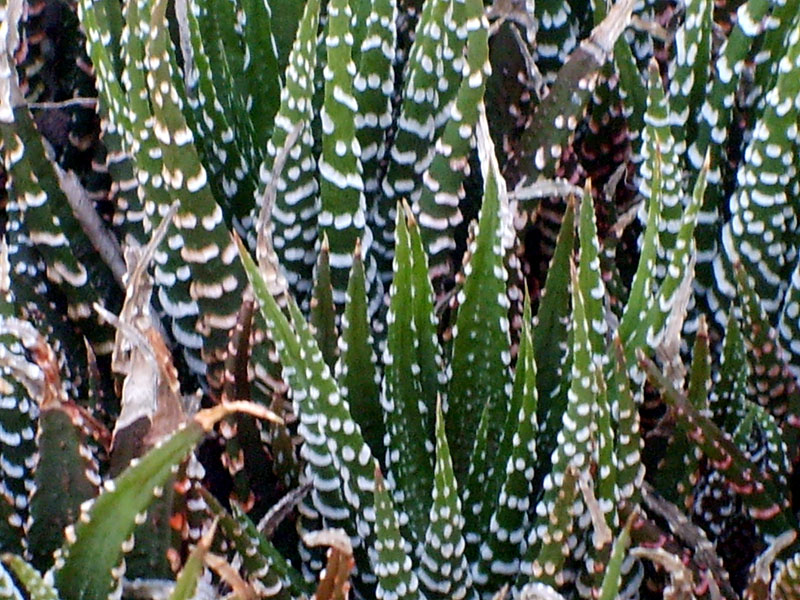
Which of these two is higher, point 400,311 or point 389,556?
point 400,311

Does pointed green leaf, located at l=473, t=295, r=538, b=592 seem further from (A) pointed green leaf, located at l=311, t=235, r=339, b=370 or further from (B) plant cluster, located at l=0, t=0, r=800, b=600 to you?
Answer: (A) pointed green leaf, located at l=311, t=235, r=339, b=370

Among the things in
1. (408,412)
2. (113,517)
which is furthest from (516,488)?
→ (113,517)

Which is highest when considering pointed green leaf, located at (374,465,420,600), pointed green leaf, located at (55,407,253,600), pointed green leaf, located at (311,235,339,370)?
pointed green leaf, located at (311,235,339,370)

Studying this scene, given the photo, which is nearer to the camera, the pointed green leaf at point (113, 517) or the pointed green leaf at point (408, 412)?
the pointed green leaf at point (113, 517)

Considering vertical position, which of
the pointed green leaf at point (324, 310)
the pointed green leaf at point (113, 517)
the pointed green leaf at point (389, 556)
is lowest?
the pointed green leaf at point (389, 556)

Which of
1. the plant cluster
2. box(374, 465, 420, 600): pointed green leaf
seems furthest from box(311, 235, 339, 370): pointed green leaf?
box(374, 465, 420, 600): pointed green leaf

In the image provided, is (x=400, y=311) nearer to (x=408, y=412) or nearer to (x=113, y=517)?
(x=408, y=412)

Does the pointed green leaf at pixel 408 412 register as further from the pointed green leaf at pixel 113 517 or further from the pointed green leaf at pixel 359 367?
the pointed green leaf at pixel 113 517

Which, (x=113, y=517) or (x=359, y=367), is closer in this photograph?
(x=113, y=517)

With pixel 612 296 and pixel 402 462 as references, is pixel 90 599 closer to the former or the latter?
pixel 402 462

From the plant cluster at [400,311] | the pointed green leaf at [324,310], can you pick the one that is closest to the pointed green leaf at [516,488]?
the plant cluster at [400,311]
